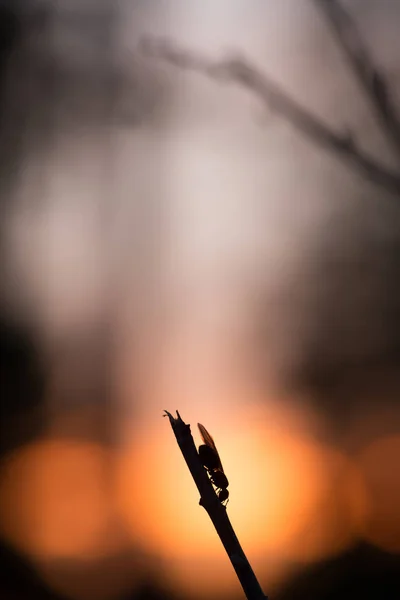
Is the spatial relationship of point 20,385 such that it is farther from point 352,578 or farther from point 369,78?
point 369,78

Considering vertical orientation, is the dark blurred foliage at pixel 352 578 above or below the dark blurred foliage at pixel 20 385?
below

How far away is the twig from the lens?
43 centimetres

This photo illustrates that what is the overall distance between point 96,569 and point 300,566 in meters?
1.35

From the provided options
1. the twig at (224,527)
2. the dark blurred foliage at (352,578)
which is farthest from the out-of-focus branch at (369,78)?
the dark blurred foliage at (352,578)

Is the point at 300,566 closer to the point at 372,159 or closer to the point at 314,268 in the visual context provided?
the point at 314,268

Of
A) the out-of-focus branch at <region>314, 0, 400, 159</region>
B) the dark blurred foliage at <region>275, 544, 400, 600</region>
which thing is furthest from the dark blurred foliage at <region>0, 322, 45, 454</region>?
the out-of-focus branch at <region>314, 0, 400, 159</region>

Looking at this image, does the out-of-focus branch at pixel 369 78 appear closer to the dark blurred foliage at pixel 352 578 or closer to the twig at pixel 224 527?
the twig at pixel 224 527

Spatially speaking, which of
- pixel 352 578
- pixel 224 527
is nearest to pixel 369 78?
pixel 224 527

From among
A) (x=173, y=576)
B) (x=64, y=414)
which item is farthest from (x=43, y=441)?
(x=173, y=576)

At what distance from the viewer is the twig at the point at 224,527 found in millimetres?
434

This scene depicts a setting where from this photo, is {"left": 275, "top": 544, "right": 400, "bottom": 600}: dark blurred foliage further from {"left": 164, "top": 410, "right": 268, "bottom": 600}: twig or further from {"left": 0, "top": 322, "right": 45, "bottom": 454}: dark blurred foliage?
{"left": 164, "top": 410, "right": 268, "bottom": 600}: twig

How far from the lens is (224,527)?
44 cm

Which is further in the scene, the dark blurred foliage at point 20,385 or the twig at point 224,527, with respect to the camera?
the dark blurred foliage at point 20,385

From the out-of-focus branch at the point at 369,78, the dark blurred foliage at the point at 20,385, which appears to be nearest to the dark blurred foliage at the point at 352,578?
the dark blurred foliage at the point at 20,385
